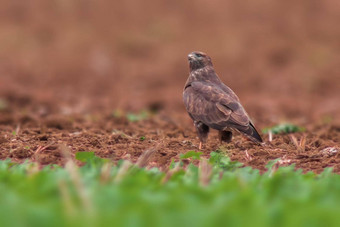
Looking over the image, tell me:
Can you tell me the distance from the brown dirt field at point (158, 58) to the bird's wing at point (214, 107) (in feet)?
5.40

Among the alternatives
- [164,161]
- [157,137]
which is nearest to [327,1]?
[157,137]

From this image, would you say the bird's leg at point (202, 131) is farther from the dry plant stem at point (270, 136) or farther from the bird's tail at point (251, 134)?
the dry plant stem at point (270, 136)

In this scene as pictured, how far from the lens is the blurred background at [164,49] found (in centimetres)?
2006

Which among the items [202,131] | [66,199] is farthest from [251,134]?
[66,199]

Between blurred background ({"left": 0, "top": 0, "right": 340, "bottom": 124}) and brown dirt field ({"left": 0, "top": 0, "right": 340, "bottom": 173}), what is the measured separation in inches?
1.4

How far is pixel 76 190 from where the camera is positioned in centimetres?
442

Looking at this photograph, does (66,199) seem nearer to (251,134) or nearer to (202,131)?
(251,134)

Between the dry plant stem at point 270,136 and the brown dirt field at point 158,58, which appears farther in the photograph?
the brown dirt field at point 158,58

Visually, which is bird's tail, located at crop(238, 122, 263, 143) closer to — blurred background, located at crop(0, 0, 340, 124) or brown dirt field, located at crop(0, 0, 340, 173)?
brown dirt field, located at crop(0, 0, 340, 173)

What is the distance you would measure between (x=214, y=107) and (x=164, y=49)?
50.5 ft

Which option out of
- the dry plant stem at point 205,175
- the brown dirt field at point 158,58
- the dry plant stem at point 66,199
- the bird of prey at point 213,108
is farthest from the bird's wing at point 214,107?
the dry plant stem at point 66,199

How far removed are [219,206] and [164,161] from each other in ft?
10.5

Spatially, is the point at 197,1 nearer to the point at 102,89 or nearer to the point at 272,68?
Answer: the point at 272,68

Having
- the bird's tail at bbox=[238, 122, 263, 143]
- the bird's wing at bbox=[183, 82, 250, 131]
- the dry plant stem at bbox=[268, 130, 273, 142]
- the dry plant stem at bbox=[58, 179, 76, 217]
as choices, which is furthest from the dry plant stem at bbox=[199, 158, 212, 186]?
the dry plant stem at bbox=[268, 130, 273, 142]
